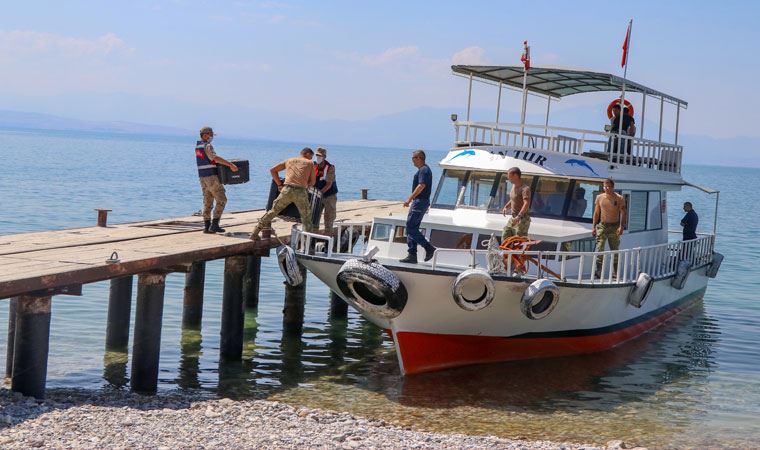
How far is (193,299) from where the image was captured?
20156 mm

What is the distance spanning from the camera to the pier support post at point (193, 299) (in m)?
20.0

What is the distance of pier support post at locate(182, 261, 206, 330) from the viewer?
65.5ft

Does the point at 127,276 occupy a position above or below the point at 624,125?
below

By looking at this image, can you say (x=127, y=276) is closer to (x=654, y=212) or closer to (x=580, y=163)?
(x=580, y=163)

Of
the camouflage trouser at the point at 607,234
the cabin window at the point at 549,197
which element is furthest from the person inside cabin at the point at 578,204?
the camouflage trouser at the point at 607,234

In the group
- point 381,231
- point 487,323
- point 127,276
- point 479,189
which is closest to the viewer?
point 127,276

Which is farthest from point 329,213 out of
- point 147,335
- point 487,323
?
point 147,335

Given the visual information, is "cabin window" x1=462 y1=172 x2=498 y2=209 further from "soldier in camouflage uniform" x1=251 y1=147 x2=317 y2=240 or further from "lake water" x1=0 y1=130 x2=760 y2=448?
"soldier in camouflage uniform" x1=251 y1=147 x2=317 y2=240

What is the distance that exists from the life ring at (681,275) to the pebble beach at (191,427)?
8698 mm

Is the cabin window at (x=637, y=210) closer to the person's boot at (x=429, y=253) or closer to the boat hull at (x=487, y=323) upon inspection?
the boat hull at (x=487, y=323)

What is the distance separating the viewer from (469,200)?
61.7 feet

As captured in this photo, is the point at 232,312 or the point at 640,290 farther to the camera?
the point at 640,290

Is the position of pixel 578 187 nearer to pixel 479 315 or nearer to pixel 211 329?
pixel 479 315

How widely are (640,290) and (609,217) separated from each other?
68.3 inches
